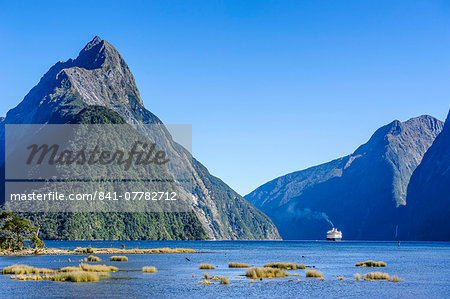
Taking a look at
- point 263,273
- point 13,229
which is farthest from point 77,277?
point 13,229

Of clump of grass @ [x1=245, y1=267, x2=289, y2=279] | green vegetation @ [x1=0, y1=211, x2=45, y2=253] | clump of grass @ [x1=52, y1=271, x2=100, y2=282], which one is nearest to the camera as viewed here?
clump of grass @ [x1=52, y1=271, x2=100, y2=282]

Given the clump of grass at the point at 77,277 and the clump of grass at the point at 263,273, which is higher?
the clump of grass at the point at 77,277

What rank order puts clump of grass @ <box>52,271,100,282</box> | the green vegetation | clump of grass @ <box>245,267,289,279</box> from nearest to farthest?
clump of grass @ <box>52,271,100,282</box>
clump of grass @ <box>245,267,289,279</box>
the green vegetation

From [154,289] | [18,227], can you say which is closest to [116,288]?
[154,289]

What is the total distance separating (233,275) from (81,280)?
94.0ft

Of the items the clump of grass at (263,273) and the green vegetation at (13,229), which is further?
the green vegetation at (13,229)

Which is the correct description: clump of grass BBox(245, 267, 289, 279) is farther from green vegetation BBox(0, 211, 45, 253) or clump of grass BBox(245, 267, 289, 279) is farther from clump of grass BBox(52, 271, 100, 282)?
green vegetation BBox(0, 211, 45, 253)

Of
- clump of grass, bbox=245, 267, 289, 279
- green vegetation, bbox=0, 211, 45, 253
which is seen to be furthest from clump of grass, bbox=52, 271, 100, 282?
green vegetation, bbox=0, 211, 45, 253

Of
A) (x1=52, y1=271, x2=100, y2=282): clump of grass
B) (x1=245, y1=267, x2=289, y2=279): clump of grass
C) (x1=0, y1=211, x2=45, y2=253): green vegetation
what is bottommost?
(x1=245, y1=267, x2=289, y2=279): clump of grass

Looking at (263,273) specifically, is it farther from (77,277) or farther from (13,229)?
(13,229)

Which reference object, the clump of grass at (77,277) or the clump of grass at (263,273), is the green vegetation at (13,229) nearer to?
the clump of grass at (77,277)

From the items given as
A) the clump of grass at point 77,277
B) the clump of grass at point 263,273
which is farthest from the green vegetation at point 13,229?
the clump of grass at point 263,273

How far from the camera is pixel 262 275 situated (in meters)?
99.8

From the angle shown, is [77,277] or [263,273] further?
[263,273]
